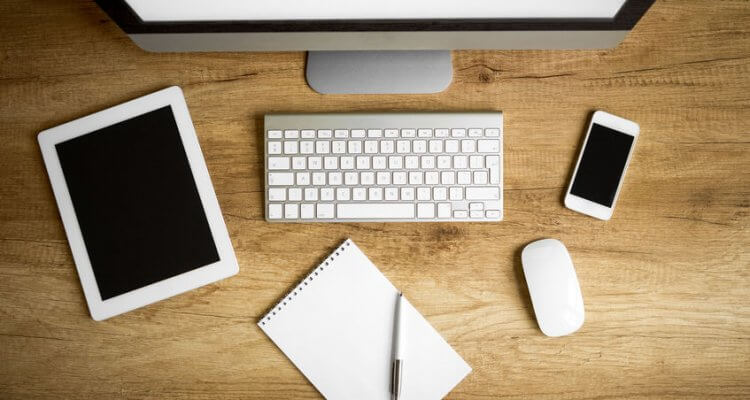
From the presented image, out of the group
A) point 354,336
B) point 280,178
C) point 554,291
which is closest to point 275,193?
point 280,178

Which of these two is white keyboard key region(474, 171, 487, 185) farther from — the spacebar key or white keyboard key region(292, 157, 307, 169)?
white keyboard key region(292, 157, 307, 169)

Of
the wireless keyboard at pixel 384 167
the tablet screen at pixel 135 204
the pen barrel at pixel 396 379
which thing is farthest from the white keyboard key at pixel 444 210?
the tablet screen at pixel 135 204

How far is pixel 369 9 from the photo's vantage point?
594 mm

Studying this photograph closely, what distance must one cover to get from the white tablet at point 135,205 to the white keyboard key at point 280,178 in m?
0.09

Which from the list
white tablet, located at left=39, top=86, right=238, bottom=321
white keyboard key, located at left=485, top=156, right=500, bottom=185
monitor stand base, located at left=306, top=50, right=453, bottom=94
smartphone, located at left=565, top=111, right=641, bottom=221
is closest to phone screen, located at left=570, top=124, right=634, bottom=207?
smartphone, located at left=565, top=111, right=641, bottom=221

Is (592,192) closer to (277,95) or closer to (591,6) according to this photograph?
(591,6)

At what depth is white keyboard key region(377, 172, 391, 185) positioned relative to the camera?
0.72 metres

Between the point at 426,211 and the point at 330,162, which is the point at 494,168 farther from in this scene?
the point at 330,162

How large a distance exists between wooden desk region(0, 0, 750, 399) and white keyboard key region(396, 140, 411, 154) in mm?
67

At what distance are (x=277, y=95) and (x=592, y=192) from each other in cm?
48

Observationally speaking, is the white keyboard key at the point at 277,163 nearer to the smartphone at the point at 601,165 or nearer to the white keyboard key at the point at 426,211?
the white keyboard key at the point at 426,211

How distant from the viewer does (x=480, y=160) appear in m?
0.72

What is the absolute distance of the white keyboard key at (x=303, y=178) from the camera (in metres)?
0.72

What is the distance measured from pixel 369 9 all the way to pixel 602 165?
Result: 1.29 ft
